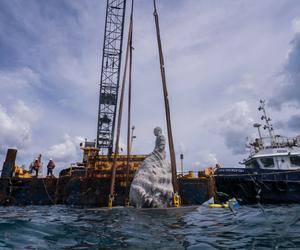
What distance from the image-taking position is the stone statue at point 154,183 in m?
10.4

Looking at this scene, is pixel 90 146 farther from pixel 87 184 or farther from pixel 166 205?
pixel 166 205

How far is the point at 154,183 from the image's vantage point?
10570 mm

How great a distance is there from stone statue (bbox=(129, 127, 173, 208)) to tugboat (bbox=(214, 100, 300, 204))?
657cm

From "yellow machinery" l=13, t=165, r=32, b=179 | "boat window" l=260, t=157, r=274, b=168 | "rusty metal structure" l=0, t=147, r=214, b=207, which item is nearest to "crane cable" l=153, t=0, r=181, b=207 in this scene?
"rusty metal structure" l=0, t=147, r=214, b=207

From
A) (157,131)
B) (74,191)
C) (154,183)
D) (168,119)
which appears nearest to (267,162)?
(168,119)

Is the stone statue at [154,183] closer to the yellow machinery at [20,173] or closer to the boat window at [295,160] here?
the boat window at [295,160]

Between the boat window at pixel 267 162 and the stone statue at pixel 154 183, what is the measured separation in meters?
12.7

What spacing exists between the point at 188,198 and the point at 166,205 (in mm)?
10948

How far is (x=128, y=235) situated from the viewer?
5.47m

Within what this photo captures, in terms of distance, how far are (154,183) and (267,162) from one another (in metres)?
13.9

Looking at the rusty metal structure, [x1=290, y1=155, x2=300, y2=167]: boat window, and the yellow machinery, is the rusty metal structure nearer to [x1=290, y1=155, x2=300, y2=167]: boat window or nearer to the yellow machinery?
the yellow machinery

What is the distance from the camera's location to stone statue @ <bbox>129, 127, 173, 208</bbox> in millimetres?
10414

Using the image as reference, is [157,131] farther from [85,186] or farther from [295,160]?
[295,160]

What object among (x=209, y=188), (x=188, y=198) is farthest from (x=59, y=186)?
(x=209, y=188)
